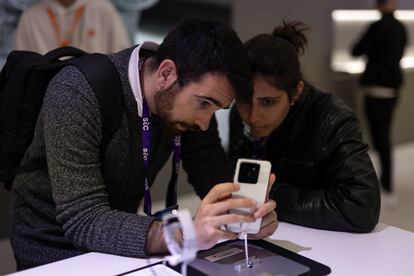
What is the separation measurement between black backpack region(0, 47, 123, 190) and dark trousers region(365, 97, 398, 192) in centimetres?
278

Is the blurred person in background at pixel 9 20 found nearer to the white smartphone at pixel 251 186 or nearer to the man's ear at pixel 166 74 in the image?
the man's ear at pixel 166 74

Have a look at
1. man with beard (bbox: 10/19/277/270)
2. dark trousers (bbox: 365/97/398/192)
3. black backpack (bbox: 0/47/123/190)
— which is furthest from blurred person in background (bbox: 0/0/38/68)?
dark trousers (bbox: 365/97/398/192)

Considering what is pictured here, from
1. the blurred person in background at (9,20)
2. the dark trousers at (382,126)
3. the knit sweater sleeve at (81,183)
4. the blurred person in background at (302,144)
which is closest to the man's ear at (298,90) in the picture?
the blurred person in background at (302,144)

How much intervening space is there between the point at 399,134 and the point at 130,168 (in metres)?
4.21

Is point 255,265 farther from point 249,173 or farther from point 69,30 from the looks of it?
point 69,30

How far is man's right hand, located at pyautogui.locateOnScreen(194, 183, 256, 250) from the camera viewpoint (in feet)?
3.29

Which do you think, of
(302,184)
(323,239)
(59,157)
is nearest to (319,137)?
(302,184)

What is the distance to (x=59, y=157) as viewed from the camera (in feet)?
3.69

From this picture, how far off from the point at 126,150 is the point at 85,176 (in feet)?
0.54

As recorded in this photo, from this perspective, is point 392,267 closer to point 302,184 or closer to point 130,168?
point 302,184

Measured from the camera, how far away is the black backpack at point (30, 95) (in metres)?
1.20

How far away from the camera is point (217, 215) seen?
101 cm

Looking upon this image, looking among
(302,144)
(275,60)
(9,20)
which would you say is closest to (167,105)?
(275,60)

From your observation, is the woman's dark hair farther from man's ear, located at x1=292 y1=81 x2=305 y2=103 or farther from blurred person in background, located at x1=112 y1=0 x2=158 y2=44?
blurred person in background, located at x1=112 y1=0 x2=158 y2=44
